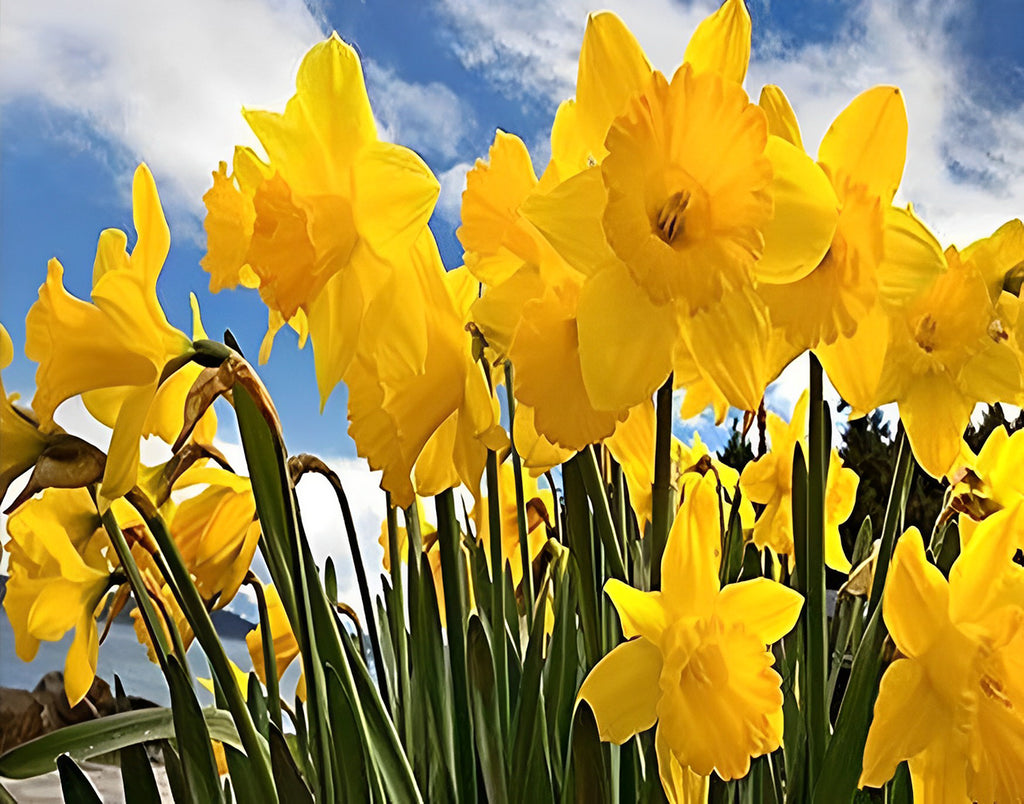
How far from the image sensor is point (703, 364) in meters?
0.40

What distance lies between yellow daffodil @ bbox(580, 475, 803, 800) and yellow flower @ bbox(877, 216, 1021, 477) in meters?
0.14

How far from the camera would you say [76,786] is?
532mm

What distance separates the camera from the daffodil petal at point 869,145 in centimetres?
44

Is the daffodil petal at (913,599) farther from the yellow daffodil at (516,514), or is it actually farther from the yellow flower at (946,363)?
the yellow daffodil at (516,514)

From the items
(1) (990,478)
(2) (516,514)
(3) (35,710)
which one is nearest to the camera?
(1) (990,478)

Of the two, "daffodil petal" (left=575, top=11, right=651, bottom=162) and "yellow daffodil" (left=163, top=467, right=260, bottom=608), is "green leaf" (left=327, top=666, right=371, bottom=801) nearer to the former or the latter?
"yellow daffodil" (left=163, top=467, right=260, bottom=608)

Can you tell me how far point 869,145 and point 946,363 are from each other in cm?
16

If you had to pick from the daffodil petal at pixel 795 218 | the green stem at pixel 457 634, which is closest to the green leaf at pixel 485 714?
the green stem at pixel 457 634

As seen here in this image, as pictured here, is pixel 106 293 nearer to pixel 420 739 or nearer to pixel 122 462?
pixel 122 462

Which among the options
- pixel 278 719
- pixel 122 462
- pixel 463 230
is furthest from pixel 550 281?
pixel 278 719

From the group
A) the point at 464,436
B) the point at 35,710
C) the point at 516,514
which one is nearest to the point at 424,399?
the point at 464,436

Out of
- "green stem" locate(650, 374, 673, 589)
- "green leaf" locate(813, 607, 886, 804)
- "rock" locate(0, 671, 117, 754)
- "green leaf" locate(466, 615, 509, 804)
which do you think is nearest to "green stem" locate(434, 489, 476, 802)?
"green leaf" locate(466, 615, 509, 804)

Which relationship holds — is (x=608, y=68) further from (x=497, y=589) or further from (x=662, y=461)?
(x=497, y=589)

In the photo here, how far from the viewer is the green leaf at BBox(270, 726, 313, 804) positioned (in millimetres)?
477
